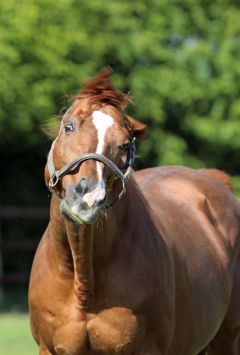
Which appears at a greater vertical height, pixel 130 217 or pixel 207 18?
pixel 130 217

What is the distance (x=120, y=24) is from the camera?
15773mm

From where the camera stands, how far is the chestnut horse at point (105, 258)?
4695mm

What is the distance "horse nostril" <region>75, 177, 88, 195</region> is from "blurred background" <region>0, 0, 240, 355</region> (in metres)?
9.20

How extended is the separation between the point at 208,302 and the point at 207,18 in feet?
37.9

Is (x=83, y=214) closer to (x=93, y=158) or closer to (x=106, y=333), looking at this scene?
(x=93, y=158)

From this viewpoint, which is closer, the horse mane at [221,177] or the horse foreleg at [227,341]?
the horse foreleg at [227,341]

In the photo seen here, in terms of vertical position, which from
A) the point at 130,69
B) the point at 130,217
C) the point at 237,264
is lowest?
the point at 130,69

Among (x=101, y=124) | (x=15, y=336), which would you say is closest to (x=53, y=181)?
(x=101, y=124)

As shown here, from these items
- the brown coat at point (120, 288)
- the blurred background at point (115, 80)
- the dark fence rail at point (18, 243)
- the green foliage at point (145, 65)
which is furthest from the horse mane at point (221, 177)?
the dark fence rail at point (18, 243)

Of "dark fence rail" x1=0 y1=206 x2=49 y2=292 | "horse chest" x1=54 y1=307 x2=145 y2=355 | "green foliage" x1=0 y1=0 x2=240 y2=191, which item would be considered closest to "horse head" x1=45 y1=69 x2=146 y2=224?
"horse chest" x1=54 y1=307 x2=145 y2=355

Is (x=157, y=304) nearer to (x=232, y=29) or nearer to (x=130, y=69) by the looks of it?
(x=130, y=69)

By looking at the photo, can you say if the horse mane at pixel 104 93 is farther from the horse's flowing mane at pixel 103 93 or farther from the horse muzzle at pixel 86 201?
the horse muzzle at pixel 86 201

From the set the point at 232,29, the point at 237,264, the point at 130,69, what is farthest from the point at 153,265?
the point at 232,29

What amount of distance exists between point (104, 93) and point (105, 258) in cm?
86
